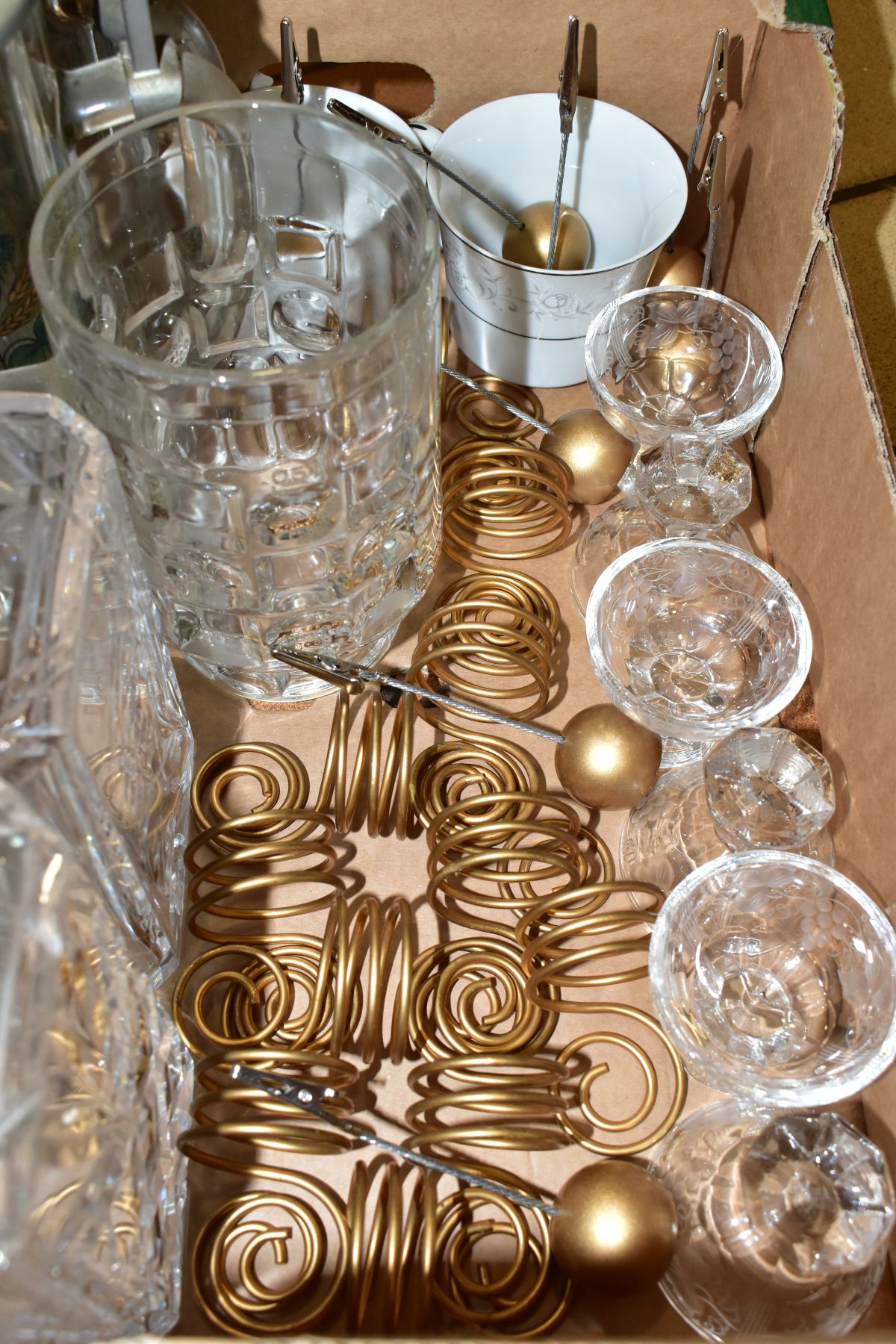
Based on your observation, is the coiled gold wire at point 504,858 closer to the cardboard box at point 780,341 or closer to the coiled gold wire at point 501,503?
the cardboard box at point 780,341

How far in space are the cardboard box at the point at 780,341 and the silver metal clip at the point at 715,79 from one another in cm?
1

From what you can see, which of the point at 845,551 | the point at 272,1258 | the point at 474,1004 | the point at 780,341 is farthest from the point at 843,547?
the point at 272,1258

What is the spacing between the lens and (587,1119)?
0.40m

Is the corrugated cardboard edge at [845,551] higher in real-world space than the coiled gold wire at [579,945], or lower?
higher

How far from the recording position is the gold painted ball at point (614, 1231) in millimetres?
355

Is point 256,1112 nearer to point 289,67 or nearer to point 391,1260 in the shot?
point 391,1260

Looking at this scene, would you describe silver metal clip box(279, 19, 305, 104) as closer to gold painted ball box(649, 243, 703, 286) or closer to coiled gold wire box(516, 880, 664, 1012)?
gold painted ball box(649, 243, 703, 286)

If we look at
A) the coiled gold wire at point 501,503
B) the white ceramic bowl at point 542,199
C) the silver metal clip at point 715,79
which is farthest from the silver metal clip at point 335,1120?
the silver metal clip at point 715,79

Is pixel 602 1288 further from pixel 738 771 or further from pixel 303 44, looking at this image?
pixel 303 44

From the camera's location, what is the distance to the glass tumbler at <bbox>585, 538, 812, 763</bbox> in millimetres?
433

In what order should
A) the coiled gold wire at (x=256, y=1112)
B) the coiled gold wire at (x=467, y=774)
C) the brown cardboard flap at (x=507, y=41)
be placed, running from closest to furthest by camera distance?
1. the coiled gold wire at (x=256, y=1112)
2. the coiled gold wire at (x=467, y=774)
3. the brown cardboard flap at (x=507, y=41)

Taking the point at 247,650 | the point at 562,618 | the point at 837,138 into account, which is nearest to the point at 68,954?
the point at 247,650

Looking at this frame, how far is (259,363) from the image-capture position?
0.50 metres

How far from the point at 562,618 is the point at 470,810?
0.37 feet
